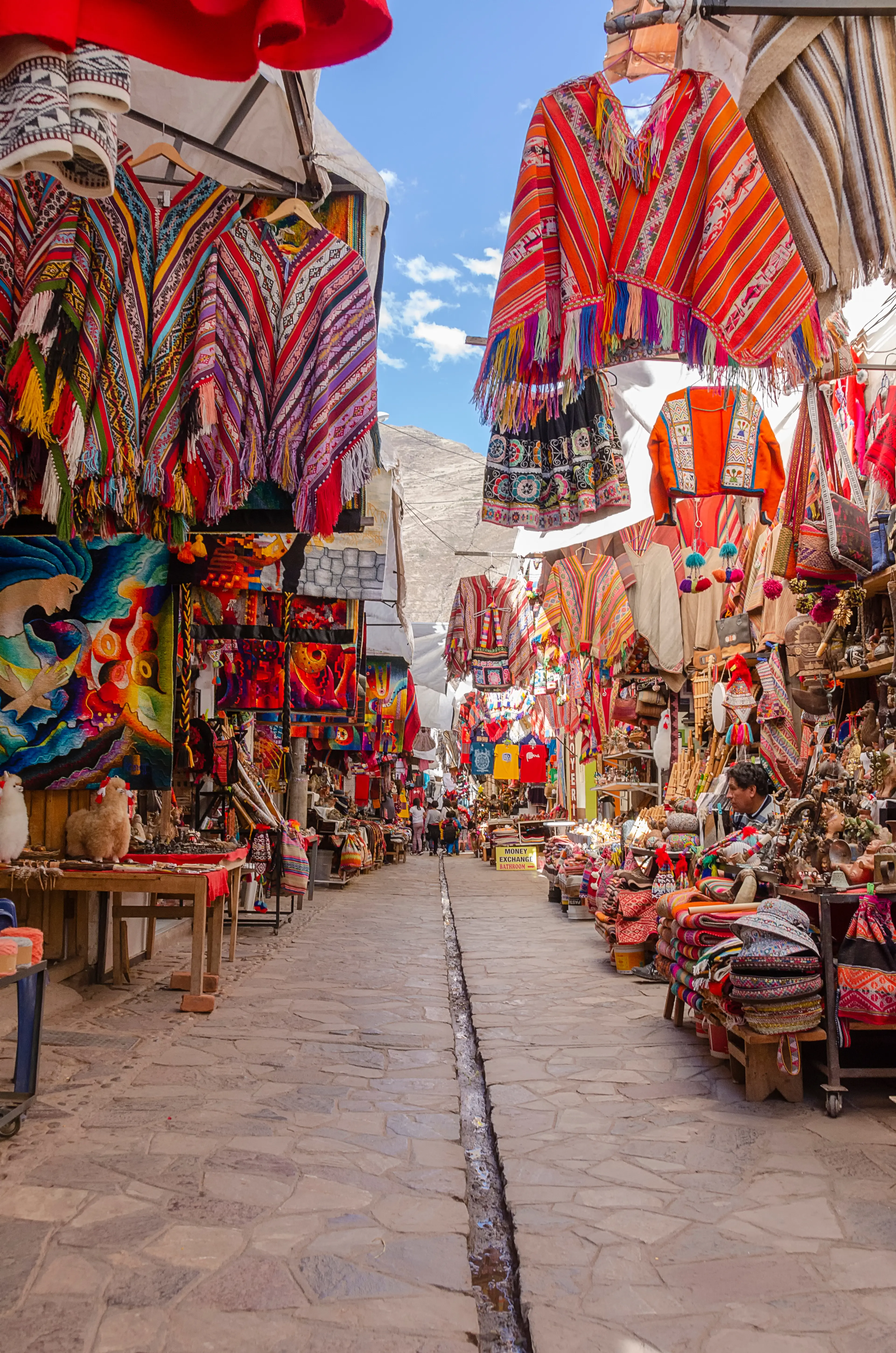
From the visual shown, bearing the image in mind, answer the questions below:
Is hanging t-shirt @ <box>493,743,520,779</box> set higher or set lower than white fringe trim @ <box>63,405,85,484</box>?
lower

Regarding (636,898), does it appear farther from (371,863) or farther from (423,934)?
(371,863)

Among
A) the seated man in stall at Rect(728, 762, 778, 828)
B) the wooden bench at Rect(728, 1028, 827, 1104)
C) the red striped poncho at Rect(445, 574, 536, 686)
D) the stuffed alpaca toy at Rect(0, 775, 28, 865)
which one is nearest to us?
the wooden bench at Rect(728, 1028, 827, 1104)

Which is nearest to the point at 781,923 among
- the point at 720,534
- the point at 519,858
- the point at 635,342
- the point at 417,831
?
the point at 635,342

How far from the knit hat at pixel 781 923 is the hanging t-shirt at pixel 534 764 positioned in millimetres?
18554

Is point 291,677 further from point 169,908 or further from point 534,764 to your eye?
point 534,764

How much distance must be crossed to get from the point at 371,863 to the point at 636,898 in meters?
13.5

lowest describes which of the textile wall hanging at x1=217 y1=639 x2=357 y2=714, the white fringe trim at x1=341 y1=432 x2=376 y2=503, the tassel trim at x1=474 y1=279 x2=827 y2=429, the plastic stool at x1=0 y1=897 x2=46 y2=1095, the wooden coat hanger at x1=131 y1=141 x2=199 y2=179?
the plastic stool at x1=0 y1=897 x2=46 y2=1095

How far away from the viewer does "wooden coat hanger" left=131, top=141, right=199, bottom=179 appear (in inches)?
164

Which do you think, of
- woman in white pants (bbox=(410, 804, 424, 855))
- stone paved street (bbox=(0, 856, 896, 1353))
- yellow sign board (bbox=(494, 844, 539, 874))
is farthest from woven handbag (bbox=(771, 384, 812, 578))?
woman in white pants (bbox=(410, 804, 424, 855))

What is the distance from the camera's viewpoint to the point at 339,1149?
3828mm

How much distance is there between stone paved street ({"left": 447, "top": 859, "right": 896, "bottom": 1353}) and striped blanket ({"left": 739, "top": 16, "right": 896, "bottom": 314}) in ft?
9.00

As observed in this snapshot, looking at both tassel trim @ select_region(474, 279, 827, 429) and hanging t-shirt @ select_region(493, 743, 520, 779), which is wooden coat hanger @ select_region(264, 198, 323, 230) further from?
hanging t-shirt @ select_region(493, 743, 520, 779)

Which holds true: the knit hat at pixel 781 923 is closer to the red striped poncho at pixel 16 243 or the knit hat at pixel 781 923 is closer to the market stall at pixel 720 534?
the market stall at pixel 720 534

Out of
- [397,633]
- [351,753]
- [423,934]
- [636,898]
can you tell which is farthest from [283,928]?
[351,753]
